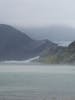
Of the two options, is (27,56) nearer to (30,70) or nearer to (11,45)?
(11,45)

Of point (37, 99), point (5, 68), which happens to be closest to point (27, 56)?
point (5, 68)

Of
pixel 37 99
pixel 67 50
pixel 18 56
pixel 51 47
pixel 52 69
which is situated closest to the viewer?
pixel 37 99

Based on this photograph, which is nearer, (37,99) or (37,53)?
(37,99)

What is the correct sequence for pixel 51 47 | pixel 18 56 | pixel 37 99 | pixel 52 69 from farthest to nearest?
pixel 52 69 < pixel 18 56 < pixel 51 47 < pixel 37 99

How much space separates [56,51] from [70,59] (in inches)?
290

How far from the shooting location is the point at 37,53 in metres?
51.4

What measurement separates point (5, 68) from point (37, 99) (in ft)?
142

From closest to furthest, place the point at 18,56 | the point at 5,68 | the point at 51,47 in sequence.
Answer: the point at 51,47 < the point at 18,56 < the point at 5,68

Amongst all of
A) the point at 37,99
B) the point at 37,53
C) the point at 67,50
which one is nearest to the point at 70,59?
the point at 67,50

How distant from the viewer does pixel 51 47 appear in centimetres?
4781

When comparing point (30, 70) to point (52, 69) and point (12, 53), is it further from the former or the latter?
point (12, 53)

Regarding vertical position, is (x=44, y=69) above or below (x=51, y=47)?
below

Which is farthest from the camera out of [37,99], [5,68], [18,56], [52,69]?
[52,69]

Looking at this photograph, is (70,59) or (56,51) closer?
(56,51)
